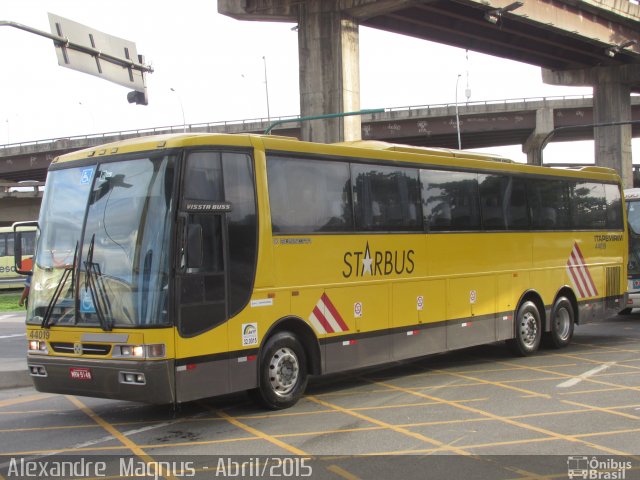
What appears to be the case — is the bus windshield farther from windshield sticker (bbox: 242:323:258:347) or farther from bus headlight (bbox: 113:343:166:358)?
windshield sticker (bbox: 242:323:258:347)

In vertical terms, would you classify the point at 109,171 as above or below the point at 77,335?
above

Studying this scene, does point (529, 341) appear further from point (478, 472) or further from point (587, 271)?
point (478, 472)

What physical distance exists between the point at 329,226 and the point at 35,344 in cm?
389

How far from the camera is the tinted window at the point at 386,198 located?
10188 mm

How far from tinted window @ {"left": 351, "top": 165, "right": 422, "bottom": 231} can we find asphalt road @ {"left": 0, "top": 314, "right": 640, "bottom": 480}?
2353 millimetres

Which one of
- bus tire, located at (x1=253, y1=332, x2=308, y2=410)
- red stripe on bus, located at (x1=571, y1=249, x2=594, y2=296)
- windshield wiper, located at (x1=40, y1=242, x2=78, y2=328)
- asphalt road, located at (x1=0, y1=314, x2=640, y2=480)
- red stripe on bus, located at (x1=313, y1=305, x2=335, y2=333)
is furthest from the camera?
red stripe on bus, located at (x1=571, y1=249, x2=594, y2=296)

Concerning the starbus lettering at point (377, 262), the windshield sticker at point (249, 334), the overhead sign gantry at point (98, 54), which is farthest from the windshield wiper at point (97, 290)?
the overhead sign gantry at point (98, 54)

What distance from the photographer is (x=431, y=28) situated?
102ft

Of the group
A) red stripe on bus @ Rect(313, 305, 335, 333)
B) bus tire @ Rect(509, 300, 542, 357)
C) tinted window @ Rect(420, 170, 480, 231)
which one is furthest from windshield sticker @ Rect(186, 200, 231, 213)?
bus tire @ Rect(509, 300, 542, 357)

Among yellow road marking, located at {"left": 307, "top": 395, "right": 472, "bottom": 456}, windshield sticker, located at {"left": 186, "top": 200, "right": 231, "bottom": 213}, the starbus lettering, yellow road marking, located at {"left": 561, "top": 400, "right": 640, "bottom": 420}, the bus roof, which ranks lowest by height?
yellow road marking, located at {"left": 561, "top": 400, "right": 640, "bottom": 420}

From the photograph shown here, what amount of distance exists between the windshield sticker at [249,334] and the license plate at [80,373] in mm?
1714

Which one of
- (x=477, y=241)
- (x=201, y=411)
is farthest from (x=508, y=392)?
(x=201, y=411)

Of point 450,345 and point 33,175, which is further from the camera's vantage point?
point 33,175

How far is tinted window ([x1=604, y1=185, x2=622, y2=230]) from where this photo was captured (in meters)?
15.9
